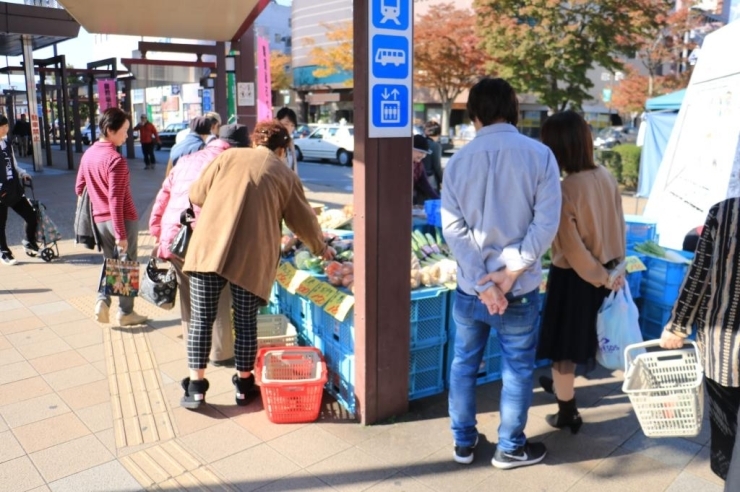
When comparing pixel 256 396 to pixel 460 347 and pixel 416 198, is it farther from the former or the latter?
pixel 416 198

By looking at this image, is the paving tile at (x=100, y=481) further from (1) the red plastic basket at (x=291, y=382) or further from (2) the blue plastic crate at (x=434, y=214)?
(2) the blue plastic crate at (x=434, y=214)

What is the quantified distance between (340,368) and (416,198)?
2.57 meters

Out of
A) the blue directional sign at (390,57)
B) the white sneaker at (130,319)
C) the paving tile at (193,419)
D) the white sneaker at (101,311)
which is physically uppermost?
the blue directional sign at (390,57)

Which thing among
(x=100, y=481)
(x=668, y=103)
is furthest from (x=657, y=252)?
(x=668, y=103)

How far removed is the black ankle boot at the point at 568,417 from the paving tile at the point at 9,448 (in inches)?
115

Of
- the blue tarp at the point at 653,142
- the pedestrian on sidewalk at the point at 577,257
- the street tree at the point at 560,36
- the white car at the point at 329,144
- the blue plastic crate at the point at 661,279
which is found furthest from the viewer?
the white car at the point at 329,144

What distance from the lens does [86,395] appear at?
3846 millimetres

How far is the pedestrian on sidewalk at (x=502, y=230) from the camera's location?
267 centimetres

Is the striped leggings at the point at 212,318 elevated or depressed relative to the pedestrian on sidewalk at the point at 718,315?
depressed

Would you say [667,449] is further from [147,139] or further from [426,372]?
[147,139]

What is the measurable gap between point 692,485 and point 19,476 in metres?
3.29

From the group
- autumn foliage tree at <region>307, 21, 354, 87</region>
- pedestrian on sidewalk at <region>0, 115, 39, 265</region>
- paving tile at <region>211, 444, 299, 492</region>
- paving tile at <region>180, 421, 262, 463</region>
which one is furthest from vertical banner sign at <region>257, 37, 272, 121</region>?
autumn foliage tree at <region>307, 21, 354, 87</region>

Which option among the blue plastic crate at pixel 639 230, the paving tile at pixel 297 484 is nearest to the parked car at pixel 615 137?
the blue plastic crate at pixel 639 230

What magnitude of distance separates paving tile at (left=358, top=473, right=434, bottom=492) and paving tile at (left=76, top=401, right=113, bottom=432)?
65.1 inches
